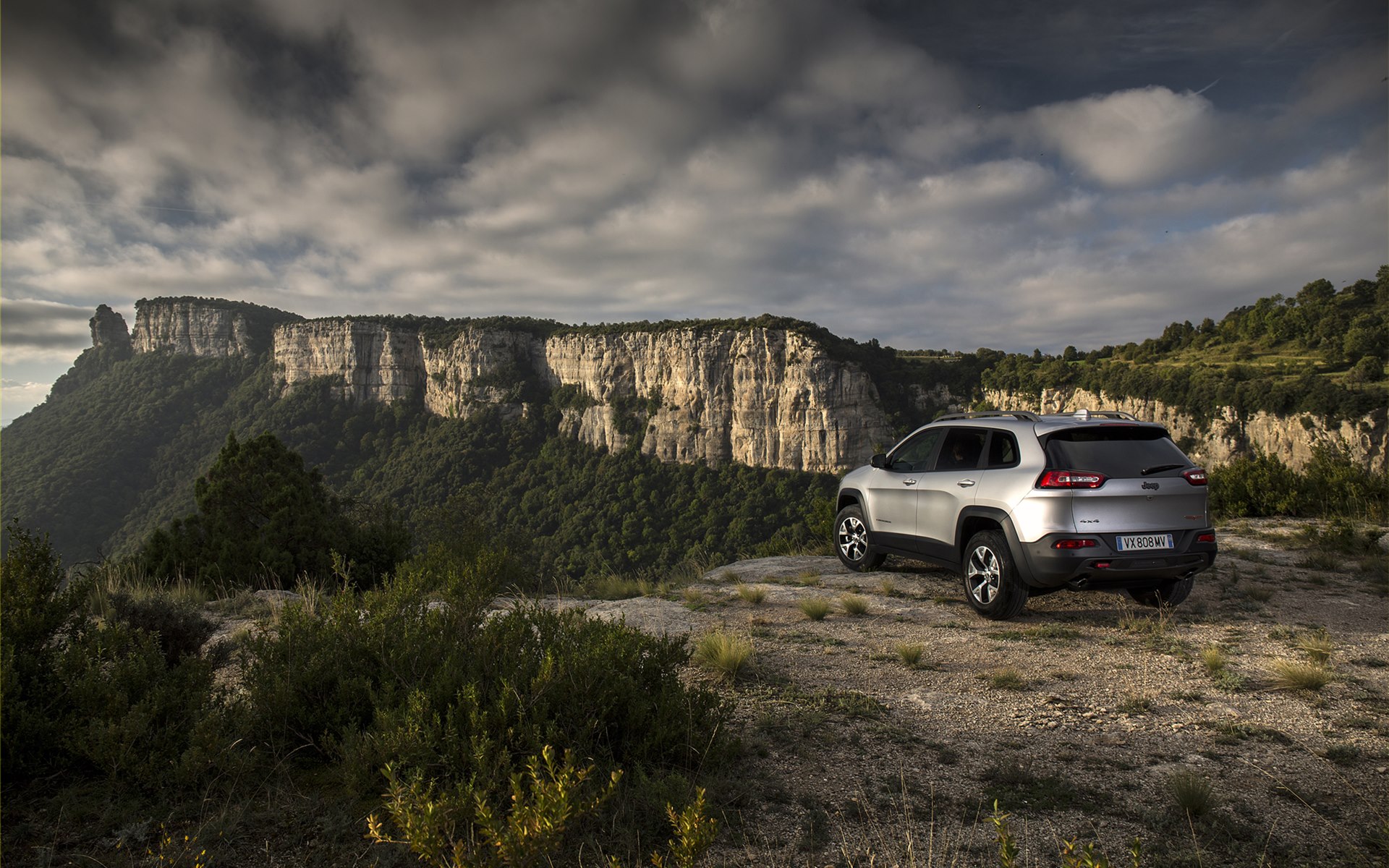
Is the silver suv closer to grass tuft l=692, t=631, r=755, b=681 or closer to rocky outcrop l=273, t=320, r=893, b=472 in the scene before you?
grass tuft l=692, t=631, r=755, b=681

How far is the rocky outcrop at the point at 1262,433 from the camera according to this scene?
29188 mm

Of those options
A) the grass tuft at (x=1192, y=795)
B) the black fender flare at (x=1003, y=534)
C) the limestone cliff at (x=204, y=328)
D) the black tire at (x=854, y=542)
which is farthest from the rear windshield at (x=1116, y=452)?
the limestone cliff at (x=204, y=328)

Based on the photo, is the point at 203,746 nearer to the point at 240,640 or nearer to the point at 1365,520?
the point at 240,640

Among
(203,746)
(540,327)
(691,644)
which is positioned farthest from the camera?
(540,327)

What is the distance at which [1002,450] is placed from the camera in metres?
6.08

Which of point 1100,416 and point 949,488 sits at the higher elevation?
point 1100,416

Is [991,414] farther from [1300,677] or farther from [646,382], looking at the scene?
[646,382]

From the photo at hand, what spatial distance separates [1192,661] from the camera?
4594mm

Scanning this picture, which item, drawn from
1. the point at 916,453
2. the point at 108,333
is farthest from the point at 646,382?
the point at 108,333

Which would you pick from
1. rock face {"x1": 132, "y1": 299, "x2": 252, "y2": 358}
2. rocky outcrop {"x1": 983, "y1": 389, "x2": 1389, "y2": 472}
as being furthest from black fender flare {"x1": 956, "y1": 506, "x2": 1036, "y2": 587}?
rock face {"x1": 132, "y1": 299, "x2": 252, "y2": 358}

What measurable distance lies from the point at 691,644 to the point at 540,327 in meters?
89.0

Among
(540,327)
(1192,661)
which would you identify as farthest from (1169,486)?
(540,327)

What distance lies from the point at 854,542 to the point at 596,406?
7304 cm

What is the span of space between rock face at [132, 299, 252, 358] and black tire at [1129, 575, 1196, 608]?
118208 millimetres
